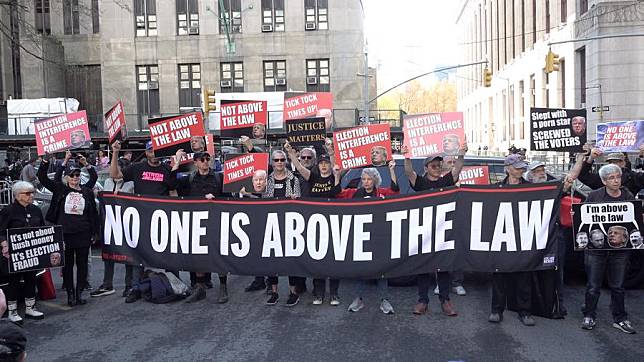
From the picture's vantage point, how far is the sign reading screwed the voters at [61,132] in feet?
28.5

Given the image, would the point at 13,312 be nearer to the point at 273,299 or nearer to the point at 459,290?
the point at 273,299

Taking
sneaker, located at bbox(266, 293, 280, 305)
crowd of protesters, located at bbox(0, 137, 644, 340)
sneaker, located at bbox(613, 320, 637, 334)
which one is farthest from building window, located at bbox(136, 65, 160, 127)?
sneaker, located at bbox(613, 320, 637, 334)

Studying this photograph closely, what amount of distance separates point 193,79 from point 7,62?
65.5 feet

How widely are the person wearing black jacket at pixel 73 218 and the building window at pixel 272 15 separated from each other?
95.3 feet

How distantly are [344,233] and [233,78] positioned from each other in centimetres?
2999

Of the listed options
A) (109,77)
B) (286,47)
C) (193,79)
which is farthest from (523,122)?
(109,77)

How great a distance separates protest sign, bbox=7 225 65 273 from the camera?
6570 mm

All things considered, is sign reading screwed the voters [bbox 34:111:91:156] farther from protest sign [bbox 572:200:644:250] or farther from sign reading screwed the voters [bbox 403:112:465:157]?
protest sign [bbox 572:200:644:250]

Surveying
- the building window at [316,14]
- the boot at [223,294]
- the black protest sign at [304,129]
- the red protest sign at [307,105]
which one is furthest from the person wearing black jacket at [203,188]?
the building window at [316,14]

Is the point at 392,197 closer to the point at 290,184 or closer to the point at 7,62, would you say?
the point at 290,184

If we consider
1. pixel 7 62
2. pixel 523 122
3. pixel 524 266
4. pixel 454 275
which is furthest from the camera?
pixel 523 122

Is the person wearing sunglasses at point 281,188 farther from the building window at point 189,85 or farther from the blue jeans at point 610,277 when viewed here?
the building window at point 189,85

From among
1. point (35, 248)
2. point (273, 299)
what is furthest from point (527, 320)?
point (35, 248)

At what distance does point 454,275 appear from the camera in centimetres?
788
